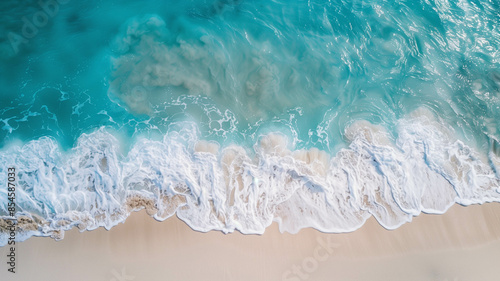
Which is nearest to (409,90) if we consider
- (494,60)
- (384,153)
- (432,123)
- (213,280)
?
(432,123)

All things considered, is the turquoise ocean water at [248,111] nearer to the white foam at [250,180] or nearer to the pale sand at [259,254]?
the white foam at [250,180]

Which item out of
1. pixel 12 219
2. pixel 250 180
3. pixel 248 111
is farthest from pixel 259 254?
pixel 12 219

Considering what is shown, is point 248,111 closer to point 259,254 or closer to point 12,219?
point 259,254

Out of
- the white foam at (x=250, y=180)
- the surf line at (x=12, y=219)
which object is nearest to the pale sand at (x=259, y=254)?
the surf line at (x=12, y=219)

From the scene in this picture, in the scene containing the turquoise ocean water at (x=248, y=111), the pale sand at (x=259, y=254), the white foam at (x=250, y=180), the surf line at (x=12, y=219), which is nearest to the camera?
the pale sand at (x=259, y=254)

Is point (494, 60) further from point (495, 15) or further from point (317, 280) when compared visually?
point (317, 280)

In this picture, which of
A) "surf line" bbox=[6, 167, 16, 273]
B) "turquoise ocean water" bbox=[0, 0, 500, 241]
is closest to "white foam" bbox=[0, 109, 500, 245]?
"turquoise ocean water" bbox=[0, 0, 500, 241]

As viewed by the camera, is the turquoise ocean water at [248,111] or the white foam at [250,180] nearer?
the white foam at [250,180]
